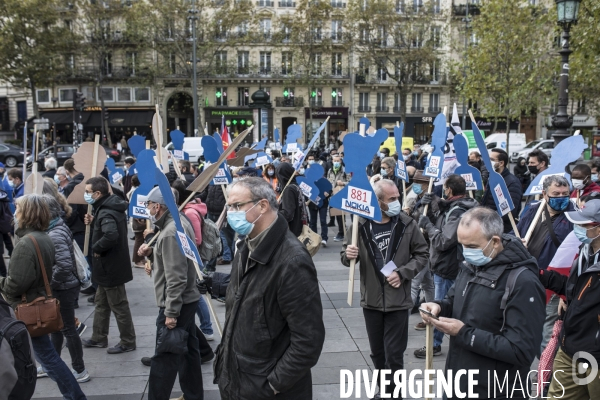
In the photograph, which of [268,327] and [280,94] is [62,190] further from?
[280,94]

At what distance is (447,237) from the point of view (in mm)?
4926

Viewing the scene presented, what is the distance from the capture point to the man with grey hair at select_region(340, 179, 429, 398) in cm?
424

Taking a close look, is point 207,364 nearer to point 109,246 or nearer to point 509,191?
point 109,246

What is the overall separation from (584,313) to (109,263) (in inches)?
165

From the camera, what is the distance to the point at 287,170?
8672mm

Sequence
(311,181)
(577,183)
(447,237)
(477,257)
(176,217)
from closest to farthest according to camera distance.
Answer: (477,257) < (176,217) < (447,237) < (577,183) < (311,181)

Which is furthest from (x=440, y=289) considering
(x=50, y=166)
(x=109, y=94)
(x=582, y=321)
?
(x=109, y=94)

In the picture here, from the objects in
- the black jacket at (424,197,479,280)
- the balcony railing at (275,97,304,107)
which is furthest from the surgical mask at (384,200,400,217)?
the balcony railing at (275,97,304,107)

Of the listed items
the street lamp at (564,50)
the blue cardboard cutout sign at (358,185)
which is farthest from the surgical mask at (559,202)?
the street lamp at (564,50)

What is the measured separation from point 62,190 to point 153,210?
4.67 m

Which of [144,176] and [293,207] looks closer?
[144,176]

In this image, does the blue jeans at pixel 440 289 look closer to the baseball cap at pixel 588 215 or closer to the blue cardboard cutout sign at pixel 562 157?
the blue cardboard cutout sign at pixel 562 157

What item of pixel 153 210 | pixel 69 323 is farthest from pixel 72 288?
pixel 153 210

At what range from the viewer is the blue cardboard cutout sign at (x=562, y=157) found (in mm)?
5312
